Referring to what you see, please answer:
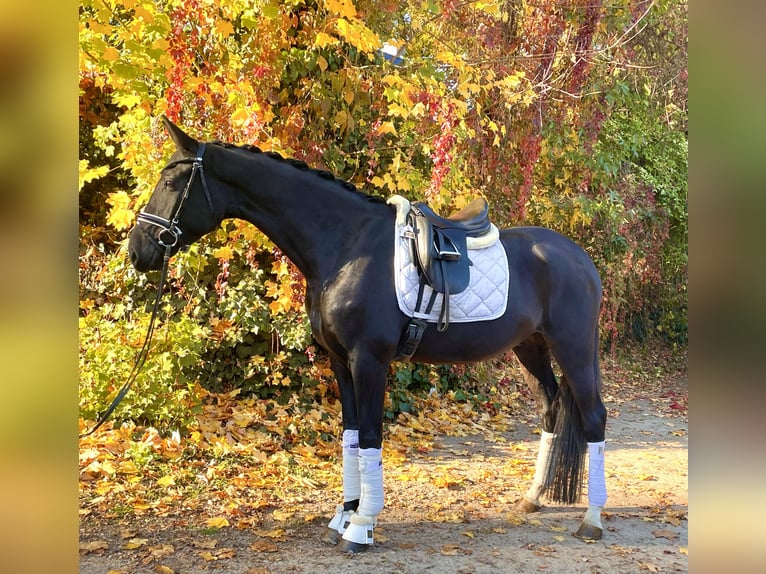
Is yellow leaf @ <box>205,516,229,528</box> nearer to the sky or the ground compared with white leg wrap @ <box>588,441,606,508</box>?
nearer to the ground

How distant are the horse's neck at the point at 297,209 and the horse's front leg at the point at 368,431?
21.9 inches

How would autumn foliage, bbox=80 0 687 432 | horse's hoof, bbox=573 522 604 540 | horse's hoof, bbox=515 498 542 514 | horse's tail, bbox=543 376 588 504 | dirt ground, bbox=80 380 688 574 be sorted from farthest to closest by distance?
autumn foliage, bbox=80 0 687 432, horse's hoof, bbox=515 498 542 514, horse's tail, bbox=543 376 588 504, horse's hoof, bbox=573 522 604 540, dirt ground, bbox=80 380 688 574

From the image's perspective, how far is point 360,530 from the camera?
3.17 metres

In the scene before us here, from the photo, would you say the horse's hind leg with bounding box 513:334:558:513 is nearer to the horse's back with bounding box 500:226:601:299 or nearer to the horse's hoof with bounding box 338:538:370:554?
the horse's back with bounding box 500:226:601:299

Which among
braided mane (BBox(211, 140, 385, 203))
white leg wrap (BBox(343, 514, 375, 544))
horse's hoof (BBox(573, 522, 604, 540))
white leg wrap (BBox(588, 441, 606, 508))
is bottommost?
horse's hoof (BBox(573, 522, 604, 540))

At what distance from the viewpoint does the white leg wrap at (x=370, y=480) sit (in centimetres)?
311

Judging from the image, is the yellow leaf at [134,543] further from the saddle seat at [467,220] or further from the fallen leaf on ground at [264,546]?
the saddle seat at [467,220]

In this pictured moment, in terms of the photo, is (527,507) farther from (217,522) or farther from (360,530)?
(217,522)

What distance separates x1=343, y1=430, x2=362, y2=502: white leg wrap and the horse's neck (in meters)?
0.96

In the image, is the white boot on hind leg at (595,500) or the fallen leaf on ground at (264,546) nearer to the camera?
the fallen leaf on ground at (264,546)

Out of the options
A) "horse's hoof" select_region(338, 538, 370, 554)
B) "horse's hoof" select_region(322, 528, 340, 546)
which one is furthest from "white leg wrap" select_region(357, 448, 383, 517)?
"horse's hoof" select_region(322, 528, 340, 546)

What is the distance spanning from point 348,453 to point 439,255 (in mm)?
1267

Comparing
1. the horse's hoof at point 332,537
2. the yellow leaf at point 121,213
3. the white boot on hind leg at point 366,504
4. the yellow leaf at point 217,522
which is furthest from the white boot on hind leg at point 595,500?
the yellow leaf at point 121,213

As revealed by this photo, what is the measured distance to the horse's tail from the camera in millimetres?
3623
